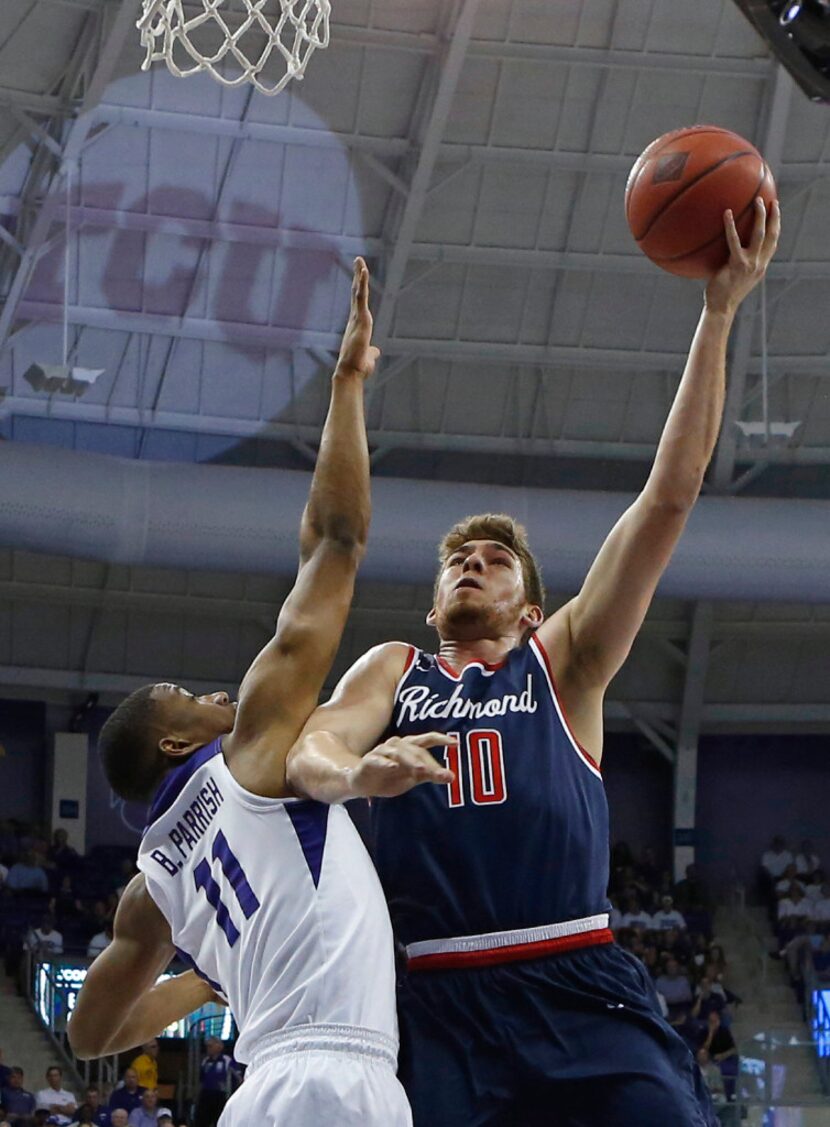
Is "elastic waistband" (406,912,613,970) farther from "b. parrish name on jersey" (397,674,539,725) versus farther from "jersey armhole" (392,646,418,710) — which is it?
"jersey armhole" (392,646,418,710)

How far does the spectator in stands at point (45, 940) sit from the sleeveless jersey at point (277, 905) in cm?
1765

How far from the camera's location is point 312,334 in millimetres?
23859

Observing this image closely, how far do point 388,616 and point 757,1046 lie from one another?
13.2 metres

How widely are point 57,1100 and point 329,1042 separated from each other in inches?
587

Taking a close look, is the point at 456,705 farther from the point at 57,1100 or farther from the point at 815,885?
the point at 815,885

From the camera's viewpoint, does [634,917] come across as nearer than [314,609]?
No

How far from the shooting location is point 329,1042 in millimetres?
4574

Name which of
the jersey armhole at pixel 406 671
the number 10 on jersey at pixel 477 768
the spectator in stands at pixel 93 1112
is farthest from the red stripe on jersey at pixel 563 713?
the spectator in stands at pixel 93 1112

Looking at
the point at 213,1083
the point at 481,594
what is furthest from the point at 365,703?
the point at 213,1083

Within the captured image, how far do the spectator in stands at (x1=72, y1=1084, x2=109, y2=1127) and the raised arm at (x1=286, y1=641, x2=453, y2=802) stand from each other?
1295 centimetres

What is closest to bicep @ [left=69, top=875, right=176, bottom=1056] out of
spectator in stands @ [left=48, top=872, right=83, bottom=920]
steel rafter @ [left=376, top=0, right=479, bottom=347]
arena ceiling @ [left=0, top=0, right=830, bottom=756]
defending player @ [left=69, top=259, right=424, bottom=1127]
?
defending player @ [left=69, top=259, right=424, bottom=1127]

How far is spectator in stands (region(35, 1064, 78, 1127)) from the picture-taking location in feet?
59.2

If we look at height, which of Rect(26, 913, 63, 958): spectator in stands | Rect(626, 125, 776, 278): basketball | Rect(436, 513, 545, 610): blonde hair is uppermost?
Rect(26, 913, 63, 958): spectator in stands

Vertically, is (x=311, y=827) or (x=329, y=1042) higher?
(x=311, y=827)
